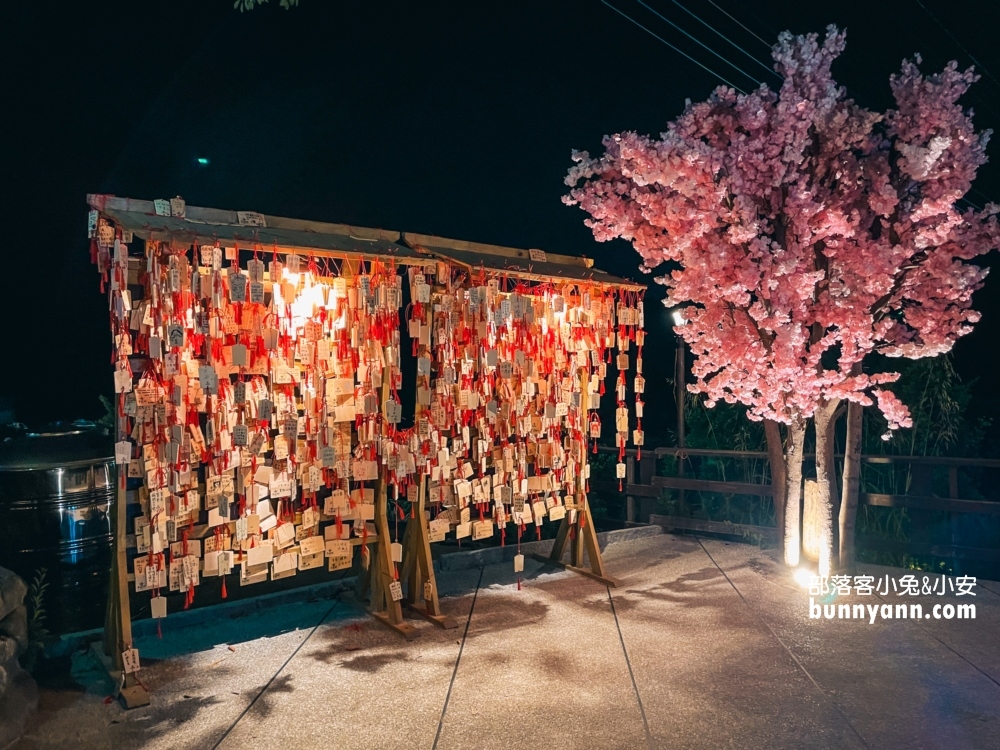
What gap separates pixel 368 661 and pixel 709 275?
4171 millimetres

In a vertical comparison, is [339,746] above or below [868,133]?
below

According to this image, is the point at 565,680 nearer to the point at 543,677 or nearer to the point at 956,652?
the point at 543,677

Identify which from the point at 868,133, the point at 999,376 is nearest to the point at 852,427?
the point at 868,133

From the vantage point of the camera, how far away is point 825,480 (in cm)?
629

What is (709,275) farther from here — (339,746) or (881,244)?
(339,746)

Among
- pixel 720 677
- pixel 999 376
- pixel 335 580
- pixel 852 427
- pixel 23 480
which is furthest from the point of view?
pixel 999 376

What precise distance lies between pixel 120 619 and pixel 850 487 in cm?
604

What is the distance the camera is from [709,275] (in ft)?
20.1

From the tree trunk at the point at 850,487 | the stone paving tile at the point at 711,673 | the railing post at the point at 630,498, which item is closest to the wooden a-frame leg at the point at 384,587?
the stone paving tile at the point at 711,673

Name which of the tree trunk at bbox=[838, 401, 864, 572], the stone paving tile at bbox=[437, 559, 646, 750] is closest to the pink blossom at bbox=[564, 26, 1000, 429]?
the tree trunk at bbox=[838, 401, 864, 572]

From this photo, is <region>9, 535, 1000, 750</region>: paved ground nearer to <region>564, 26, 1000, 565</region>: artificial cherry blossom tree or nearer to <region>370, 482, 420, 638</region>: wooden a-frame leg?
<region>370, 482, 420, 638</region>: wooden a-frame leg

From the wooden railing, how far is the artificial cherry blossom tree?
88 centimetres

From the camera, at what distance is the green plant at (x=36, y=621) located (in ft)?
14.3

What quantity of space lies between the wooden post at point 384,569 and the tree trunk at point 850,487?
4.11 m
